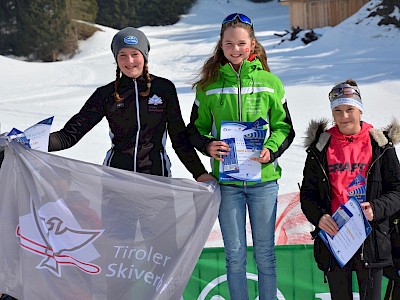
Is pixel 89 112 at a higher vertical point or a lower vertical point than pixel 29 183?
higher

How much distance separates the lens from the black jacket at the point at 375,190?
3.54 meters

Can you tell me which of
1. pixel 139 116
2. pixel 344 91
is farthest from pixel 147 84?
pixel 344 91

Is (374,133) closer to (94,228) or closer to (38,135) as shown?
(94,228)

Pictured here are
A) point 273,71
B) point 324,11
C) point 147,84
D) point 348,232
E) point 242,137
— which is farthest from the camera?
point 324,11

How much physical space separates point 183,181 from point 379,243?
1.15m

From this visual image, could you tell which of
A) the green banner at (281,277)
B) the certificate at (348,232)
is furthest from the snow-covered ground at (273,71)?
the certificate at (348,232)

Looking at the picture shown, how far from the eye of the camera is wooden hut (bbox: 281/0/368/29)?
30.7 meters

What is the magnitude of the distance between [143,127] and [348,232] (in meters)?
1.35

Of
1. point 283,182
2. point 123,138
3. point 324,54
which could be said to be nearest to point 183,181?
point 123,138

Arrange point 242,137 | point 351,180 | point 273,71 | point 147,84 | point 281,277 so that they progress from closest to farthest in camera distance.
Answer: point 351,180
point 242,137
point 147,84
point 281,277
point 273,71

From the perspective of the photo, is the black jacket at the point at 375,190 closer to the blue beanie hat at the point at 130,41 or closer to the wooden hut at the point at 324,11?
the blue beanie hat at the point at 130,41

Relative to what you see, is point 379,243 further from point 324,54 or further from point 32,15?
point 32,15

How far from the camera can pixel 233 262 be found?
3920 mm

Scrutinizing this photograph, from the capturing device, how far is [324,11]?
101 feet
